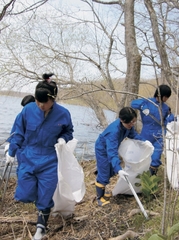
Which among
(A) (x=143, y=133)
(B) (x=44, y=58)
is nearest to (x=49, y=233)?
(A) (x=143, y=133)

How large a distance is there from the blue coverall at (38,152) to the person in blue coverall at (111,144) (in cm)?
69

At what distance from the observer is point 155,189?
3512 millimetres

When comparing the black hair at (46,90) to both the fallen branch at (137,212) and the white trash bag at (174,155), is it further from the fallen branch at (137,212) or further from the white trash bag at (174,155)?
the fallen branch at (137,212)

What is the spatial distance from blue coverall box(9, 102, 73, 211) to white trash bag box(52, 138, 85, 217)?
8cm

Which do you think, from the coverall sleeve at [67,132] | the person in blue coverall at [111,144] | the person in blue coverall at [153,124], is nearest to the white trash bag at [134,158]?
the person in blue coverall at [111,144]

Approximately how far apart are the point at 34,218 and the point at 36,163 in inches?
40.3

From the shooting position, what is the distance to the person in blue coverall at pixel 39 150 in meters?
3.00

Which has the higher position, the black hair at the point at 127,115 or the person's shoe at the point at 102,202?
the black hair at the point at 127,115

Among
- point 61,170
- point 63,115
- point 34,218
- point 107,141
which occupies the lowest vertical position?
point 34,218

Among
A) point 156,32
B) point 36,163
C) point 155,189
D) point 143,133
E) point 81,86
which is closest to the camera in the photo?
point 36,163

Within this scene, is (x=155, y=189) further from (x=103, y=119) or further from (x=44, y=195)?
(x=103, y=119)

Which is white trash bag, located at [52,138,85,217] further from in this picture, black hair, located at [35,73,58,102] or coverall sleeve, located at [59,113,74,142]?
black hair, located at [35,73,58,102]

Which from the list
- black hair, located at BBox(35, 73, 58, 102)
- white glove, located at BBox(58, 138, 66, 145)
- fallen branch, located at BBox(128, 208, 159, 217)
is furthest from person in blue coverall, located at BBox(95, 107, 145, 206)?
black hair, located at BBox(35, 73, 58, 102)

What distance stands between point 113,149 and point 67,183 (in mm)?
674
